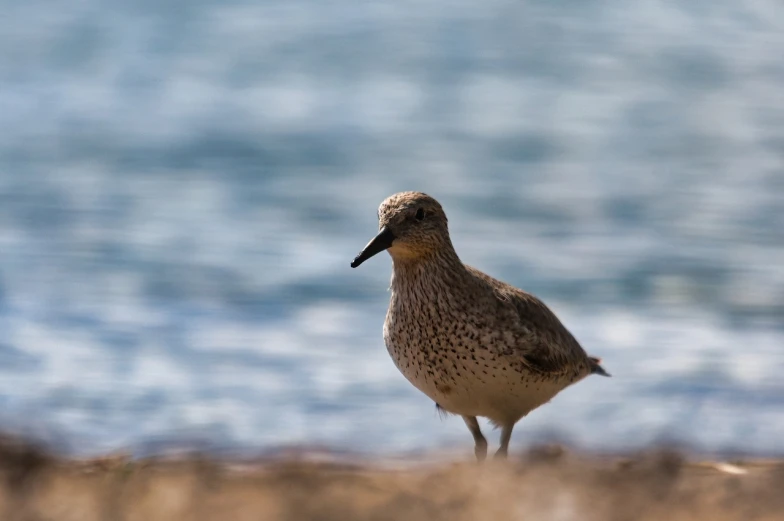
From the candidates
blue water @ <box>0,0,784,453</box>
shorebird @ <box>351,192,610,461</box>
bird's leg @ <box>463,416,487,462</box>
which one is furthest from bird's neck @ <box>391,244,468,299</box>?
blue water @ <box>0,0,784,453</box>

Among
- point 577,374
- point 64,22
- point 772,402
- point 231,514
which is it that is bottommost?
point 772,402

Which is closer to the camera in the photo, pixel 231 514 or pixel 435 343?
pixel 231 514

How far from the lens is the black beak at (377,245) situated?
24.2 feet

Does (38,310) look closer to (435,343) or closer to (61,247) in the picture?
(61,247)

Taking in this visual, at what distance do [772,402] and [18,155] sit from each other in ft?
33.2

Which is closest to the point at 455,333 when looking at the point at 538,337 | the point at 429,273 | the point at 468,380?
the point at 468,380

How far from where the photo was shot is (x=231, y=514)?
14.8 ft

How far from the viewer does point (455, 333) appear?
7281 millimetres

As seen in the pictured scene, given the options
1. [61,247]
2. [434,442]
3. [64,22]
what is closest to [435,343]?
[434,442]

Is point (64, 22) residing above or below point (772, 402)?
above

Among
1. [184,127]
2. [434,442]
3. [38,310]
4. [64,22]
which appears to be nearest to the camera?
[434,442]

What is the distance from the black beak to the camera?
7.39 metres

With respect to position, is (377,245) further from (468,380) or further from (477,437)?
(477,437)

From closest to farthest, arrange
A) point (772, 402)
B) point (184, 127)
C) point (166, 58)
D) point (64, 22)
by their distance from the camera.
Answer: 1. point (772, 402)
2. point (184, 127)
3. point (166, 58)
4. point (64, 22)
